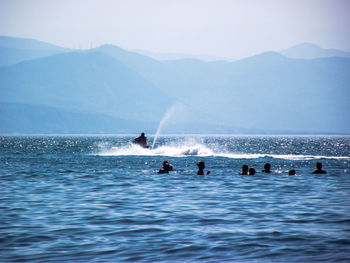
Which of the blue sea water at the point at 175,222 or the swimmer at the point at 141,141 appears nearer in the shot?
the blue sea water at the point at 175,222

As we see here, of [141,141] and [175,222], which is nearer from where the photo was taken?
[175,222]

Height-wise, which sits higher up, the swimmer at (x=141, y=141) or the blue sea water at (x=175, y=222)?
the swimmer at (x=141, y=141)

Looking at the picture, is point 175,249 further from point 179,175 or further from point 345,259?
point 179,175

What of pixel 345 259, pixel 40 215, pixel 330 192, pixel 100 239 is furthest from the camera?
pixel 330 192

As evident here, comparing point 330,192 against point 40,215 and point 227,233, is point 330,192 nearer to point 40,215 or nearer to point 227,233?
point 227,233

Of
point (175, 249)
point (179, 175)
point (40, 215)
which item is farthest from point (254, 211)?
point (179, 175)

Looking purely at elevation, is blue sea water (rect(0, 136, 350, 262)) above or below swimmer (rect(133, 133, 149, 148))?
below

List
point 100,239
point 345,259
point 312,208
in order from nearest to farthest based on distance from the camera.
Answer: point 345,259
point 100,239
point 312,208

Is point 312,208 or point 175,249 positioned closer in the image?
point 175,249

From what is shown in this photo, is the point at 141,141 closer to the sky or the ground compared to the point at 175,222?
closer to the sky

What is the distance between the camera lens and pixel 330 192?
27.3 meters

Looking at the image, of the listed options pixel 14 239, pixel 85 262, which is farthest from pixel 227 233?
pixel 14 239

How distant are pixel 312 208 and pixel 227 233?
6353mm

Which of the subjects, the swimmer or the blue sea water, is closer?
the blue sea water
